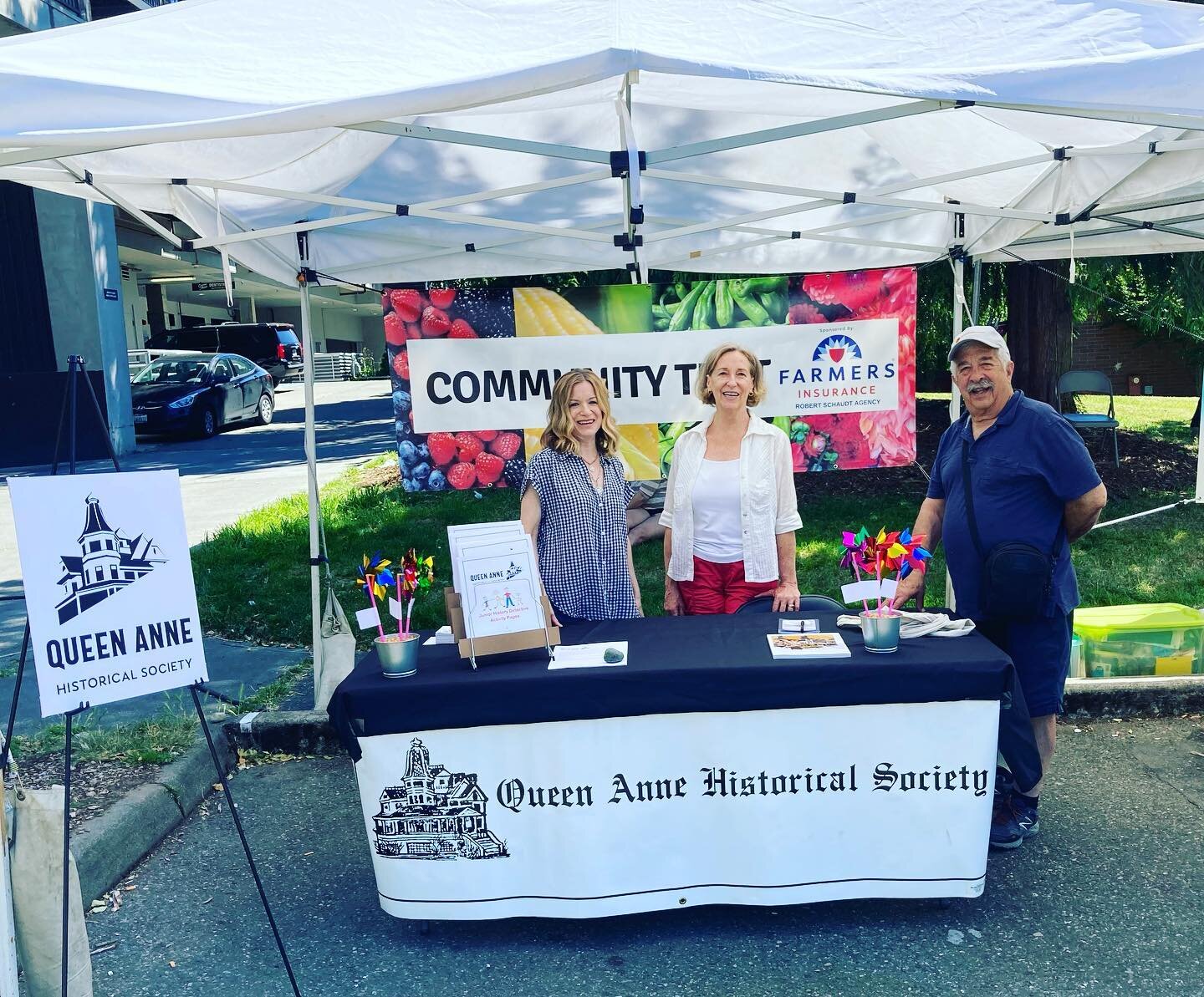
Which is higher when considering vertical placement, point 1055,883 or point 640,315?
point 640,315

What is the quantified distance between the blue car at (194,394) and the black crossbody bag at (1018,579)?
Answer: 49.9 ft

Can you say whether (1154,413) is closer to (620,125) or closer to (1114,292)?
(1114,292)

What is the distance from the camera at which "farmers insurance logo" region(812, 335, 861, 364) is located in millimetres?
5363

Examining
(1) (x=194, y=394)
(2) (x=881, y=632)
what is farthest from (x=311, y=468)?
(1) (x=194, y=394)

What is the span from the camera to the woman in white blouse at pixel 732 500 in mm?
3844

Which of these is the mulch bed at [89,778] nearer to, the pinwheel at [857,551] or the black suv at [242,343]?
the pinwheel at [857,551]

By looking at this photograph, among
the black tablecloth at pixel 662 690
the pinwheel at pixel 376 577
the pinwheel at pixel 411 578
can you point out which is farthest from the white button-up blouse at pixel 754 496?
the pinwheel at pixel 376 577

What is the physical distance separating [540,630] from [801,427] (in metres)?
2.85

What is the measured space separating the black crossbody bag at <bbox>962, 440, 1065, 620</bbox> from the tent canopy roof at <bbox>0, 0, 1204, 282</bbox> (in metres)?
1.35

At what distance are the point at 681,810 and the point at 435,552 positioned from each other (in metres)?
5.20

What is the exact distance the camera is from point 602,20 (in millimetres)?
3055

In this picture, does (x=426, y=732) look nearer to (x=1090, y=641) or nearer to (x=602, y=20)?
(x=602, y=20)

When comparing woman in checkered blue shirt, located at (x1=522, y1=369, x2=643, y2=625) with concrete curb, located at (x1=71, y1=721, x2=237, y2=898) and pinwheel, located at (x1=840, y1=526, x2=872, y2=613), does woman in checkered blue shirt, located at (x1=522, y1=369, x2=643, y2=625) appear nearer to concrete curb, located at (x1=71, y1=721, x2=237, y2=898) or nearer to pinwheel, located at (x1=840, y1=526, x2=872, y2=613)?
pinwheel, located at (x1=840, y1=526, x2=872, y2=613)

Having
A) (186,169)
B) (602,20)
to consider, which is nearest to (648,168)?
(602,20)
